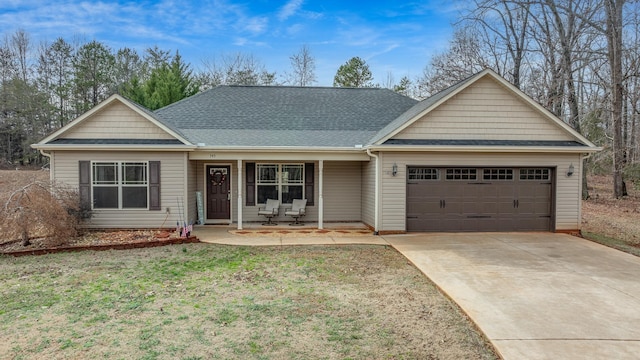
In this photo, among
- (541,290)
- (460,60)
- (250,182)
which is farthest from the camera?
(460,60)

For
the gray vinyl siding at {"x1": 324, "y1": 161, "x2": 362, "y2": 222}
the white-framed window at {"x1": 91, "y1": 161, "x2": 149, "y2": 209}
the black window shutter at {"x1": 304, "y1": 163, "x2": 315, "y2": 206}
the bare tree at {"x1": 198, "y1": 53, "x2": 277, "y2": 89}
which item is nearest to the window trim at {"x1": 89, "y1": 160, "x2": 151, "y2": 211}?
the white-framed window at {"x1": 91, "y1": 161, "x2": 149, "y2": 209}

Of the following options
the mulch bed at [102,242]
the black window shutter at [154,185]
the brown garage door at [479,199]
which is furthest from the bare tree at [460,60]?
the mulch bed at [102,242]

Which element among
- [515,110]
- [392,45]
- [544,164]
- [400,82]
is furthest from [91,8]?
[400,82]

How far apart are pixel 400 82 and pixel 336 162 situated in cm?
2336

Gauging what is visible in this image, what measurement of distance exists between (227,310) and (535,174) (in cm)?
1004

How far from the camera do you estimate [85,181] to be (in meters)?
11.2

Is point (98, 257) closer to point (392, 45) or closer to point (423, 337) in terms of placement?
point (423, 337)

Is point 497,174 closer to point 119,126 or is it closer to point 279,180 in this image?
point 279,180

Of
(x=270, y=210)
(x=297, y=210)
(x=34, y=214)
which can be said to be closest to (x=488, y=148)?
(x=297, y=210)

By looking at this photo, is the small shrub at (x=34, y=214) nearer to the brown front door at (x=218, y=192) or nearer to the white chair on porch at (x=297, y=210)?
the brown front door at (x=218, y=192)

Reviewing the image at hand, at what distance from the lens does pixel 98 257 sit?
8.48m

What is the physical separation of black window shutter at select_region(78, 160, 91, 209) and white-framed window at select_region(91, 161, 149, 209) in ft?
0.42

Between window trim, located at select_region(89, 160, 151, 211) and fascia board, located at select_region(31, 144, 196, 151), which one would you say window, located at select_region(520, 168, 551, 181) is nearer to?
fascia board, located at select_region(31, 144, 196, 151)

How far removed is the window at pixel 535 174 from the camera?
11617 mm
